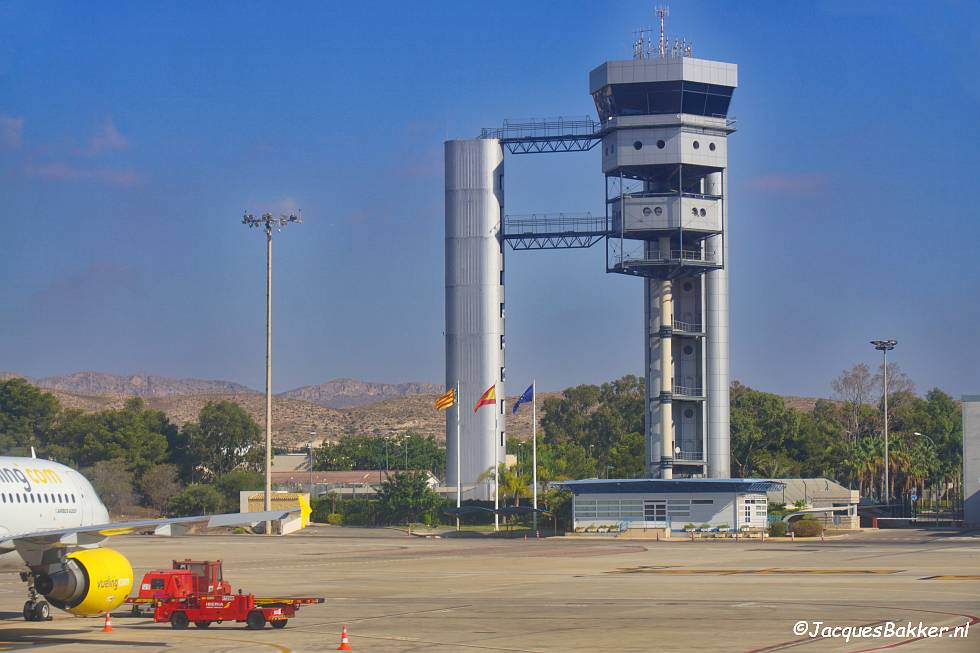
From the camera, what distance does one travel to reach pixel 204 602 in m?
32.6

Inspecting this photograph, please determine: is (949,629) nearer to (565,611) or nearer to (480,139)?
(565,611)

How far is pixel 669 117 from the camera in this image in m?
107

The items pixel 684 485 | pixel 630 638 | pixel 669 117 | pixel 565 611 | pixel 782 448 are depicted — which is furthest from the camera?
pixel 782 448

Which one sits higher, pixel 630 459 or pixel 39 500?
pixel 39 500

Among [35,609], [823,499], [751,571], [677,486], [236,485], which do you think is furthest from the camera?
[236,485]

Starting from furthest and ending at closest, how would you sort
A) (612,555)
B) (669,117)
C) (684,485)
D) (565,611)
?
1. (669,117)
2. (684,485)
3. (612,555)
4. (565,611)

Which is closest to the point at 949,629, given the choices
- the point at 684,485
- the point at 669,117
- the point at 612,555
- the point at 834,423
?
the point at 612,555

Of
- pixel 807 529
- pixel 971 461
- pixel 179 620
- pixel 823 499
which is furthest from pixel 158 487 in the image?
pixel 179 620

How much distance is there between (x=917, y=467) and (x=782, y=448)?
80.6ft

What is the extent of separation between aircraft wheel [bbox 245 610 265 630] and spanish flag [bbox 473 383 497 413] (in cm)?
7286

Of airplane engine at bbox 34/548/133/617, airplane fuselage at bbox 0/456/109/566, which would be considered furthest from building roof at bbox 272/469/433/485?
airplane engine at bbox 34/548/133/617

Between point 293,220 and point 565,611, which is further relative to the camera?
point 293,220

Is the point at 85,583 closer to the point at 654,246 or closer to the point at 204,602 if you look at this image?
the point at 204,602

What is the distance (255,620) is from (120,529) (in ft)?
14.8
